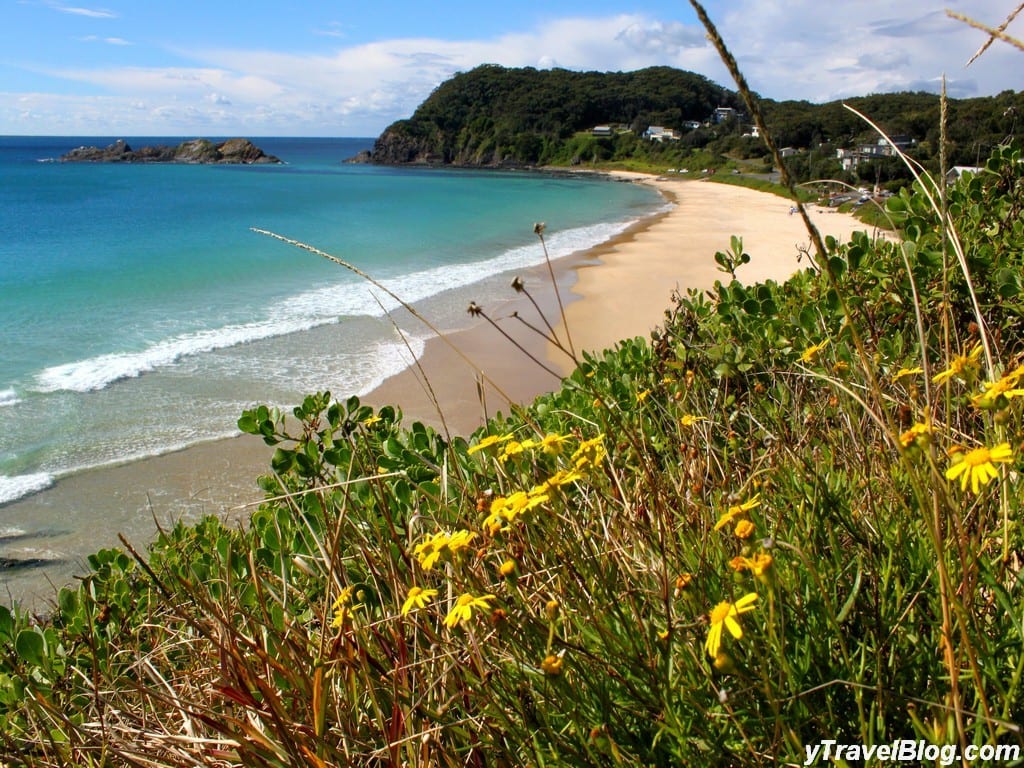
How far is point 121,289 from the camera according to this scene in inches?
695

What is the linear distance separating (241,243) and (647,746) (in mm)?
26050

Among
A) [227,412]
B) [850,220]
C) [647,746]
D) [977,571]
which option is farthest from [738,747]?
[850,220]

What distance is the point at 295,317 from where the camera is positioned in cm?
1433

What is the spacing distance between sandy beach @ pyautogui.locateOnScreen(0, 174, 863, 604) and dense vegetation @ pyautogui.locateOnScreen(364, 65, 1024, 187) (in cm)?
4521

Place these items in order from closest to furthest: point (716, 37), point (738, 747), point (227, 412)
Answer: point (716, 37)
point (738, 747)
point (227, 412)

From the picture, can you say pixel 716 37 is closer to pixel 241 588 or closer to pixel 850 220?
pixel 241 588

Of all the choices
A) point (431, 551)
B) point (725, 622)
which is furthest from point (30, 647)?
point (725, 622)

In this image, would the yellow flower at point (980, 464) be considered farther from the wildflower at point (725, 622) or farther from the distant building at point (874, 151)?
the distant building at point (874, 151)

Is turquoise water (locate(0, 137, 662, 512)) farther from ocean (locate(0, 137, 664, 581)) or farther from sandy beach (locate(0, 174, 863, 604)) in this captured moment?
sandy beach (locate(0, 174, 863, 604))

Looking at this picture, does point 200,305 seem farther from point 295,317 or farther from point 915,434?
point 915,434

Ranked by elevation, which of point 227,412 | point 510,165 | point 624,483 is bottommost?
point 227,412

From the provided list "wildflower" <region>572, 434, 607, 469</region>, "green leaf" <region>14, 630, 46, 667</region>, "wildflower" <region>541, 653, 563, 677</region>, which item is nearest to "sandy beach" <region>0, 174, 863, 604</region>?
"wildflower" <region>572, 434, 607, 469</region>

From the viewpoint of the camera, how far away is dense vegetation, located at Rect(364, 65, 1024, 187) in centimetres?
7050

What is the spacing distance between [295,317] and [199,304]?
112 inches
